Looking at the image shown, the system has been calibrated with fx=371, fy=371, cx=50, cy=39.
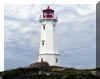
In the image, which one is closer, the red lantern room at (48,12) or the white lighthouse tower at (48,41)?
the white lighthouse tower at (48,41)

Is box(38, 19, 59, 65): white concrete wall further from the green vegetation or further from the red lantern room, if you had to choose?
the green vegetation

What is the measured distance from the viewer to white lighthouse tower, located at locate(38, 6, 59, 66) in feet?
147

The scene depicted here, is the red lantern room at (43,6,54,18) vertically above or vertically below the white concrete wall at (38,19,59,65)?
above

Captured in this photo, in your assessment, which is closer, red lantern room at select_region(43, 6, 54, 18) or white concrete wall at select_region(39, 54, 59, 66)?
white concrete wall at select_region(39, 54, 59, 66)

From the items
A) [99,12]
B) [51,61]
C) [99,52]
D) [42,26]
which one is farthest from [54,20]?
[99,52]

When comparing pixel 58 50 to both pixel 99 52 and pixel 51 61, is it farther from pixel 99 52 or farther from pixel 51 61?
pixel 99 52

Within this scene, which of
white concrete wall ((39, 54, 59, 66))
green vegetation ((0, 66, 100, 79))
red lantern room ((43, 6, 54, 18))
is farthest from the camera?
red lantern room ((43, 6, 54, 18))

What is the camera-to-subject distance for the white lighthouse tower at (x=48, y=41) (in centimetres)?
4466

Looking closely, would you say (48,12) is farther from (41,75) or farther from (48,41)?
(41,75)

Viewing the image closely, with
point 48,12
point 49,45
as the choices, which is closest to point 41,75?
point 49,45

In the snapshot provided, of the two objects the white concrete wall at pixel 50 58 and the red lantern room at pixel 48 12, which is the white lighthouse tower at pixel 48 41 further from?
the red lantern room at pixel 48 12

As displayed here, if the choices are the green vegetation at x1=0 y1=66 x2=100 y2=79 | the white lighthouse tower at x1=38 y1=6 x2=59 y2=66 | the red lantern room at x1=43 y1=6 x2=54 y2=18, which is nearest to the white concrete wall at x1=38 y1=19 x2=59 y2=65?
the white lighthouse tower at x1=38 y1=6 x2=59 y2=66

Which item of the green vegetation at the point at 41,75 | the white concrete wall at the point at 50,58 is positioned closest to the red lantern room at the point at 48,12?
the white concrete wall at the point at 50,58

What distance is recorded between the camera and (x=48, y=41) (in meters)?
44.7
